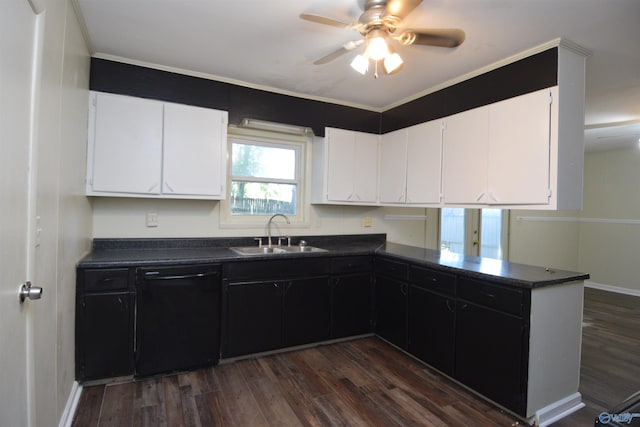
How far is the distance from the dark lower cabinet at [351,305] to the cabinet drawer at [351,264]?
52 mm

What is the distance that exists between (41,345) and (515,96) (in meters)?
3.17

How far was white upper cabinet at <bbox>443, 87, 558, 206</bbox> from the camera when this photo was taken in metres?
2.26

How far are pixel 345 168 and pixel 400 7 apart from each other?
2.06 metres

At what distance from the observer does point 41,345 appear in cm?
146

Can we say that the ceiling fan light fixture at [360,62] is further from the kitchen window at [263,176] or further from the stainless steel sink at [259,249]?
the stainless steel sink at [259,249]

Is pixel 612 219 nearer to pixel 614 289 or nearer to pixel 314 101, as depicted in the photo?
pixel 614 289

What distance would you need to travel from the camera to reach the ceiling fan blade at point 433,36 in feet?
5.72

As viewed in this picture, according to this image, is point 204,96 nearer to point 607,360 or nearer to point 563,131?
point 563,131

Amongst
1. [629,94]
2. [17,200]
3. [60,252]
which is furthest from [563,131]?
[60,252]

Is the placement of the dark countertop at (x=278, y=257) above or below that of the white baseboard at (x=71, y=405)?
above

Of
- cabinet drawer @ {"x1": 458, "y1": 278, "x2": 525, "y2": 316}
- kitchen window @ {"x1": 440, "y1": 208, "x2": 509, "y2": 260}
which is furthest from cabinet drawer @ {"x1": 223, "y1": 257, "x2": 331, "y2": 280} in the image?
kitchen window @ {"x1": 440, "y1": 208, "x2": 509, "y2": 260}

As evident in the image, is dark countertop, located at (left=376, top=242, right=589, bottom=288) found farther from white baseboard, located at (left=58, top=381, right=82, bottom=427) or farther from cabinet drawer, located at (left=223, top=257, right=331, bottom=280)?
white baseboard, located at (left=58, top=381, right=82, bottom=427)

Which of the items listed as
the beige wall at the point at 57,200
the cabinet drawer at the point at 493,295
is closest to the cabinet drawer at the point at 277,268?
the beige wall at the point at 57,200

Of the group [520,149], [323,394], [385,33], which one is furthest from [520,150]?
[323,394]
